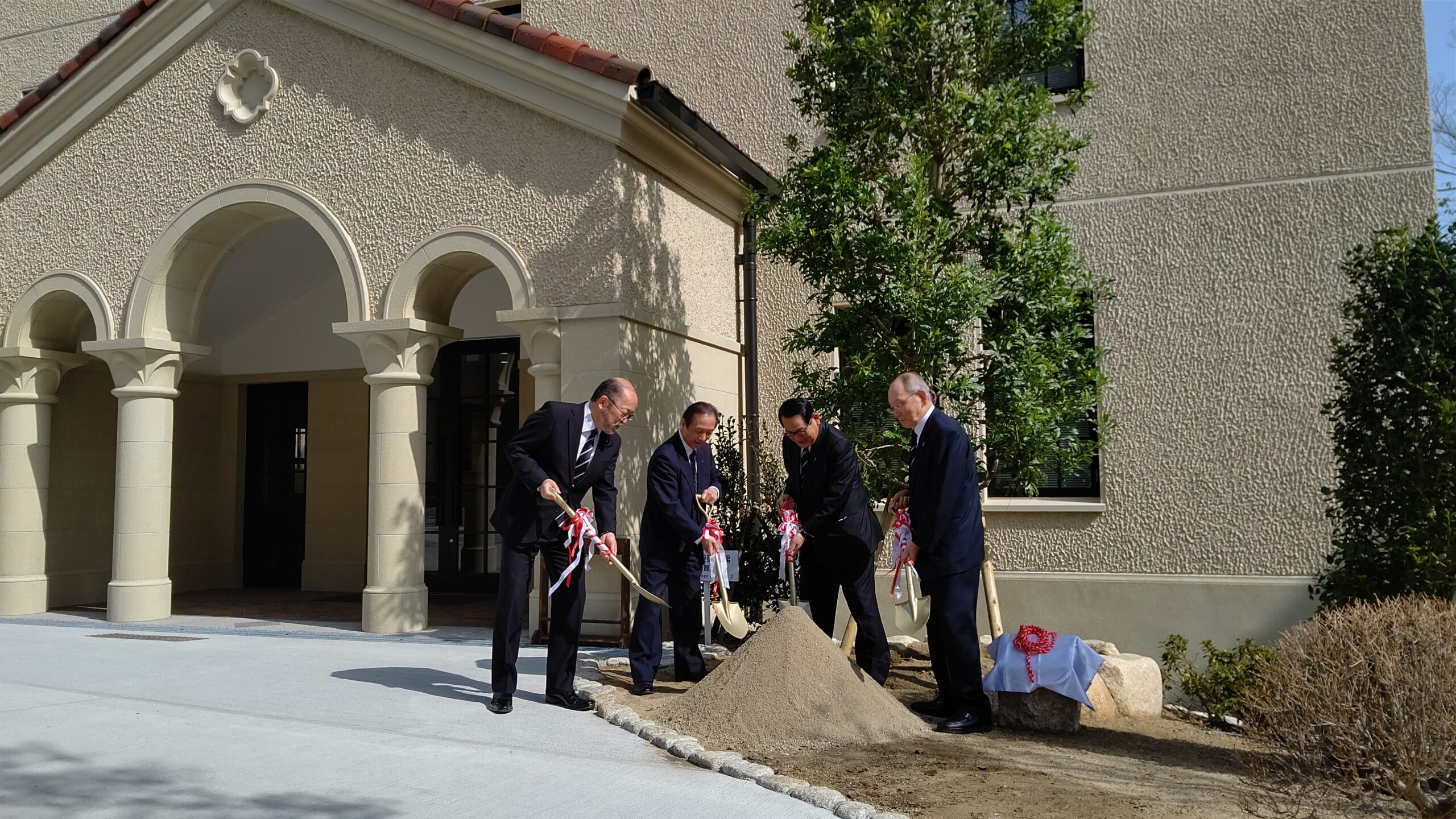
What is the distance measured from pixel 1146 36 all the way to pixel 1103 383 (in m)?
5.05

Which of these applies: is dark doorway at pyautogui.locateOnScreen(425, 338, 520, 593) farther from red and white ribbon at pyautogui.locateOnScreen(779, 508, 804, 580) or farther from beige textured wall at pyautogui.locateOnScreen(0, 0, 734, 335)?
red and white ribbon at pyautogui.locateOnScreen(779, 508, 804, 580)

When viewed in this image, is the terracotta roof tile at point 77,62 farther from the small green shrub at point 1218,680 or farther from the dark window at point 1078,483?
the small green shrub at point 1218,680

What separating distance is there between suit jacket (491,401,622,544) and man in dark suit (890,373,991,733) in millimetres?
1829

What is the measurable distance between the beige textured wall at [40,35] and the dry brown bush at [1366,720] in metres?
16.6

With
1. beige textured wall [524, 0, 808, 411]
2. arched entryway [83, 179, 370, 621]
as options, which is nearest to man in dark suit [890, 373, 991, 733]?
beige textured wall [524, 0, 808, 411]

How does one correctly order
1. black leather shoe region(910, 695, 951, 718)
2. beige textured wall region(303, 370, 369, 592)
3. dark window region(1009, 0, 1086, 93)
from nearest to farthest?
black leather shoe region(910, 695, 951, 718) → dark window region(1009, 0, 1086, 93) → beige textured wall region(303, 370, 369, 592)

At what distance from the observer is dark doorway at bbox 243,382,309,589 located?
565 inches

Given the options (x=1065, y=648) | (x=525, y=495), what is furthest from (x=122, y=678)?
→ (x=1065, y=648)

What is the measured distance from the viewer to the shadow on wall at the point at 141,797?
415 cm

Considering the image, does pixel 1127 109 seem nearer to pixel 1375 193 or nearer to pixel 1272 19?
pixel 1272 19

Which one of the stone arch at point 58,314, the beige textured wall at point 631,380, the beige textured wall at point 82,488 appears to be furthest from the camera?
Answer: the beige textured wall at point 82,488

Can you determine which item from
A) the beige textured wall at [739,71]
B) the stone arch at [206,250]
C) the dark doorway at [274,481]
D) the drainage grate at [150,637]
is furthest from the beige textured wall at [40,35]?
the drainage grate at [150,637]

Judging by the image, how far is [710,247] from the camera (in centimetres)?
1073

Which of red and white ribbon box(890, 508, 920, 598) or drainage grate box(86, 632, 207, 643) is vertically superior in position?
red and white ribbon box(890, 508, 920, 598)
